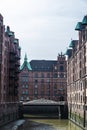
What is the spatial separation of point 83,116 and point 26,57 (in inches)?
3478

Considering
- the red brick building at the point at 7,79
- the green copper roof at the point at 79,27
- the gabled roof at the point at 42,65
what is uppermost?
the green copper roof at the point at 79,27

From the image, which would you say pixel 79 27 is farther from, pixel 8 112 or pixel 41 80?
pixel 41 80

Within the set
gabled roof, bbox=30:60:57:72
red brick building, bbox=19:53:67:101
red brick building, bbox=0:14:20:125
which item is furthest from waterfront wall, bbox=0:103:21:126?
gabled roof, bbox=30:60:57:72

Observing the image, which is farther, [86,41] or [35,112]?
[35,112]

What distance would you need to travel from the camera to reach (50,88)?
153 meters

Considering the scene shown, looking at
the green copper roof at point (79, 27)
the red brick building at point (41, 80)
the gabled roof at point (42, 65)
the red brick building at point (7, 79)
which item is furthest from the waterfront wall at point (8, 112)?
the gabled roof at point (42, 65)

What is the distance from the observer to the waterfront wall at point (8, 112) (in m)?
72.9

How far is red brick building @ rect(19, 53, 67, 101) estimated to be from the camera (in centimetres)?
15125

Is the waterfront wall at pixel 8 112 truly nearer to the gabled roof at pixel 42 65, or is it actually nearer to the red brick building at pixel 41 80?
the red brick building at pixel 41 80

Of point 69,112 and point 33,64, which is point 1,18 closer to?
point 69,112

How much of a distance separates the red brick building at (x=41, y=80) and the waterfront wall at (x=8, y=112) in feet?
172

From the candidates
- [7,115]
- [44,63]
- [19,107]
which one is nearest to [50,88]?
[44,63]

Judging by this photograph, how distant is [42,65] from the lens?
155 metres

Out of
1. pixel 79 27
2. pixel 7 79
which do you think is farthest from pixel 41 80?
pixel 79 27
